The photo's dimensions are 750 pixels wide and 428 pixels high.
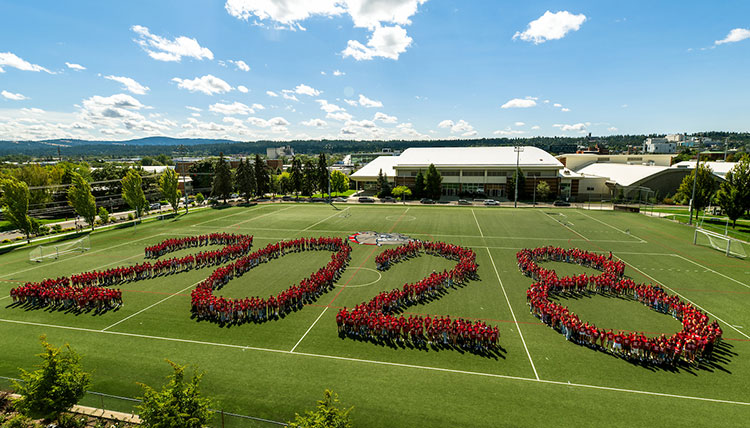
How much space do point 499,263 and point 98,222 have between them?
56123 mm

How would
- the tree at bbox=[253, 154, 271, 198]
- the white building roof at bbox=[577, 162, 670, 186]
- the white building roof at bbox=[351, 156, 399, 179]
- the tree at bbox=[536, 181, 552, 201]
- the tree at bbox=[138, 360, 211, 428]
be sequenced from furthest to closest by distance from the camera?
the white building roof at bbox=[351, 156, 399, 179] < the tree at bbox=[253, 154, 271, 198] < the white building roof at bbox=[577, 162, 670, 186] < the tree at bbox=[536, 181, 552, 201] < the tree at bbox=[138, 360, 211, 428]

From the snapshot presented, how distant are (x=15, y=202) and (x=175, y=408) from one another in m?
42.5

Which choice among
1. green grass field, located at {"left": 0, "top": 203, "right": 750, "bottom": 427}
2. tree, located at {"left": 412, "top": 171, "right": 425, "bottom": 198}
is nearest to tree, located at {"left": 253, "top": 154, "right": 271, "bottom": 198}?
tree, located at {"left": 412, "top": 171, "right": 425, "bottom": 198}

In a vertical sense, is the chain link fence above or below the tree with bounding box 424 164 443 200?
below

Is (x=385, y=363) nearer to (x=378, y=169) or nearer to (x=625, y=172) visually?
(x=378, y=169)

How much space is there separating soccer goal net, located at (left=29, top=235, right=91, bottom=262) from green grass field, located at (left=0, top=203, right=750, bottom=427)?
1.39 meters

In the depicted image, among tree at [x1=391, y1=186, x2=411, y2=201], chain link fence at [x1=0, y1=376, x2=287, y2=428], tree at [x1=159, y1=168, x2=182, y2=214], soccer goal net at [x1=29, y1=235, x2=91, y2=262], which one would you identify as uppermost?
tree at [x1=159, y1=168, x2=182, y2=214]

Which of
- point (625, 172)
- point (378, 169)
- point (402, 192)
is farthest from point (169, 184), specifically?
point (625, 172)

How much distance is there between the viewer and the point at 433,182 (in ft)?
233

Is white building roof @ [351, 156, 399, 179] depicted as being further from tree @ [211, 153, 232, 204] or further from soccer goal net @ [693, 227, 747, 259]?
soccer goal net @ [693, 227, 747, 259]

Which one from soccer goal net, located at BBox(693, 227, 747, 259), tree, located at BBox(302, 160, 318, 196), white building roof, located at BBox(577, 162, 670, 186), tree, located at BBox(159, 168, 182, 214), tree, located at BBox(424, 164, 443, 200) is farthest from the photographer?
tree, located at BBox(302, 160, 318, 196)

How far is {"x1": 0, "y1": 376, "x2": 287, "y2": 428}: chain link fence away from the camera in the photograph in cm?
1004

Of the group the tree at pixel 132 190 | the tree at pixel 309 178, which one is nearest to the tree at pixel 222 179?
the tree at pixel 309 178

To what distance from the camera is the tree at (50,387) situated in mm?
9430
